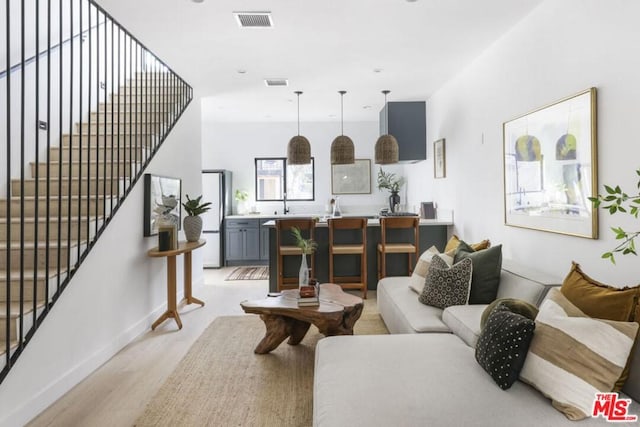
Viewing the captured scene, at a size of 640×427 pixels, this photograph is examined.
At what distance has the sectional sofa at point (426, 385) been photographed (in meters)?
1.48

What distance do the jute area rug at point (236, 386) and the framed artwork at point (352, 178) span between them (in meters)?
4.42

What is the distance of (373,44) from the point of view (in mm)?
3760

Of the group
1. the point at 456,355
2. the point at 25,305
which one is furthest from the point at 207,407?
the point at 456,355

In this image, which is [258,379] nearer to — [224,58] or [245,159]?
[224,58]

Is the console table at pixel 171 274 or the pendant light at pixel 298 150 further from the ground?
the pendant light at pixel 298 150

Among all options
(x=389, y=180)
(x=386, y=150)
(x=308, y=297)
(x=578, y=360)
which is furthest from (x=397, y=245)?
(x=578, y=360)

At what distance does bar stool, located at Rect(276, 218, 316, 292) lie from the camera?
4668 millimetres

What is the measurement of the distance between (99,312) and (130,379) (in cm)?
62

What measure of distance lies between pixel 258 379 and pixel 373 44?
3.16 m

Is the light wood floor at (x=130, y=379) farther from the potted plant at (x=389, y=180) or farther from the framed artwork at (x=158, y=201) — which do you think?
the potted plant at (x=389, y=180)

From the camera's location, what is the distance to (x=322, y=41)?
12.1 feet

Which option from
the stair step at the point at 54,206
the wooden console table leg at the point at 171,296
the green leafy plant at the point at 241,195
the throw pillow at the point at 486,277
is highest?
the green leafy plant at the point at 241,195

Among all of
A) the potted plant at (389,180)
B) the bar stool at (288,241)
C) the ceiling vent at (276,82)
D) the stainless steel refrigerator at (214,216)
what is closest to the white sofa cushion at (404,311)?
the bar stool at (288,241)

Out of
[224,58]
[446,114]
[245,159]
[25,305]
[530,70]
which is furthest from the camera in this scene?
[245,159]
